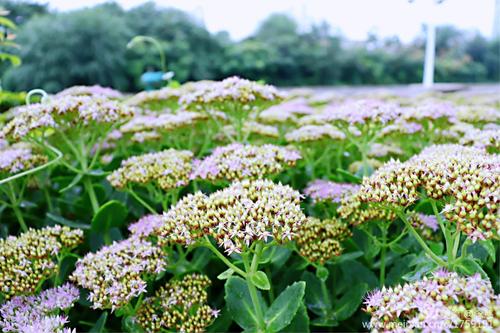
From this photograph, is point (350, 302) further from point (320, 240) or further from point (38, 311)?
point (38, 311)

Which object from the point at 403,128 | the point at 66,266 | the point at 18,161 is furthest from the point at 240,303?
the point at 403,128

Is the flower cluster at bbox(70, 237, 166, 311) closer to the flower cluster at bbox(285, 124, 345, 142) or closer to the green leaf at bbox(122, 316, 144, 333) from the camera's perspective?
the green leaf at bbox(122, 316, 144, 333)

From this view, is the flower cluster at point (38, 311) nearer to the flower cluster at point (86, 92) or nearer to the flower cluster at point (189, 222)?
the flower cluster at point (189, 222)

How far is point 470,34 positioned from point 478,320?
37.8 meters

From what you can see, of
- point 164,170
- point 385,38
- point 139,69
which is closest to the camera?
point 164,170

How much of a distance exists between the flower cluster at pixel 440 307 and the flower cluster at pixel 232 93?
1168 mm

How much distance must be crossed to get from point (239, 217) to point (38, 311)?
651mm

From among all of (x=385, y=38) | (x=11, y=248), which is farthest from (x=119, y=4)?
(x=11, y=248)

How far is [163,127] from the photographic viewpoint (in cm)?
224

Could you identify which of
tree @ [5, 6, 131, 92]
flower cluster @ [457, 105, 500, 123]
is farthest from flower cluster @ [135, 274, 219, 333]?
tree @ [5, 6, 131, 92]

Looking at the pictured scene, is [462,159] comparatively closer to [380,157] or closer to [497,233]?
[497,233]

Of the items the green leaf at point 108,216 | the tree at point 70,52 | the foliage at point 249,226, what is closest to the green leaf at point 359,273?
the foliage at point 249,226

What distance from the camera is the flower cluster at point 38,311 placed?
124 centimetres

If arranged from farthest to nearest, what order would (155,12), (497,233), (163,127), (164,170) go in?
1. (155,12)
2. (163,127)
3. (164,170)
4. (497,233)
